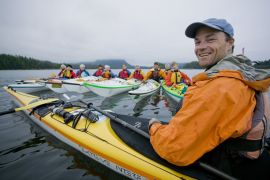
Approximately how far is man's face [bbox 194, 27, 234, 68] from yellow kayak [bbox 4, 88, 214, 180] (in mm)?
1274

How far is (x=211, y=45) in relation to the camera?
5.61 feet

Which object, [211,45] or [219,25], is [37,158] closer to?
[211,45]

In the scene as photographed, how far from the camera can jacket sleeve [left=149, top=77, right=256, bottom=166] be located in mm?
1305

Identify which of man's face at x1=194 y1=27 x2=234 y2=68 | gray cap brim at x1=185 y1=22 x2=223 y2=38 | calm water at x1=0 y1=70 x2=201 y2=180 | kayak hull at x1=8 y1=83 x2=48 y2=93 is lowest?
calm water at x1=0 y1=70 x2=201 y2=180

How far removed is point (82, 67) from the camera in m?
15.0

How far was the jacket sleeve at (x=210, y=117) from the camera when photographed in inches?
51.4

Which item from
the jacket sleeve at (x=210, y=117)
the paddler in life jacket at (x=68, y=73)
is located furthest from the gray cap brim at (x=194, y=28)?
the paddler in life jacket at (x=68, y=73)

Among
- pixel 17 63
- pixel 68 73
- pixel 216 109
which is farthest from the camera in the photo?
pixel 17 63

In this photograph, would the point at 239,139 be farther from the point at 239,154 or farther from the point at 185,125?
the point at 185,125

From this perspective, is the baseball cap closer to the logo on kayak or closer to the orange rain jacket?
the orange rain jacket

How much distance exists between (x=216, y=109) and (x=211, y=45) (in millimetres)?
762

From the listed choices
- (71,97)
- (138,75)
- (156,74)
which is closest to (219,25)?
(71,97)

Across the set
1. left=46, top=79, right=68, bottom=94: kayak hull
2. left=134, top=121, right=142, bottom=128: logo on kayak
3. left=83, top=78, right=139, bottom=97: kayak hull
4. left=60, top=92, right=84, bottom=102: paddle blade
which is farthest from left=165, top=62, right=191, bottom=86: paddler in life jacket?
left=46, top=79, right=68, bottom=94: kayak hull

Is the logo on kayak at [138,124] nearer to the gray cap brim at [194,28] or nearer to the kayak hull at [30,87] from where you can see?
the gray cap brim at [194,28]
